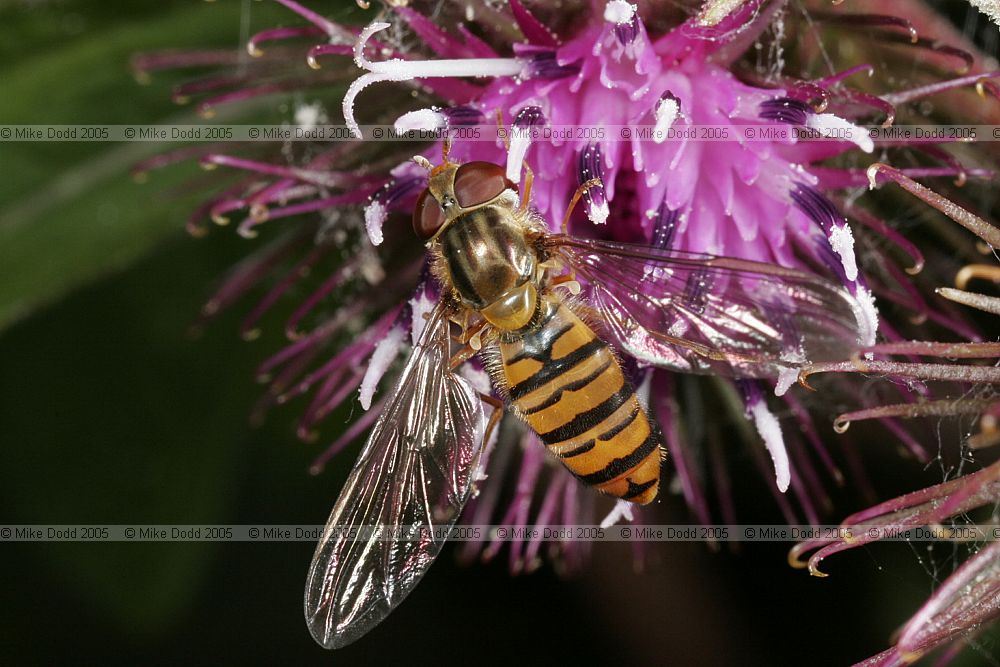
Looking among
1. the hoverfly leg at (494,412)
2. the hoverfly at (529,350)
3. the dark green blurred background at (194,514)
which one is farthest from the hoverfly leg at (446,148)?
the dark green blurred background at (194,514)

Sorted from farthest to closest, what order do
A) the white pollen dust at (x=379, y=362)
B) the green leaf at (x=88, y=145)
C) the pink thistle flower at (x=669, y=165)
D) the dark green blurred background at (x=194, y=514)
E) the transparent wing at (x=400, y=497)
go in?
the dark green blurred background at (x=194, y=514) < the green leaf at (x=88, y=145) < the white pollen dust at (x=379, y=362) < the pink thistle flower at (x=669, y=165) < the transparent wing at (x=400, y=497)

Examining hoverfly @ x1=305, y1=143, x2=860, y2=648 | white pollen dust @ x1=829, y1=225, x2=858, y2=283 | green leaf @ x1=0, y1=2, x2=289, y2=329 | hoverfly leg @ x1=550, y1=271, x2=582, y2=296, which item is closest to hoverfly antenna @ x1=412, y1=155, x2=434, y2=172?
hoverfly @ x1=305, y1=143, x2=860, y2=648

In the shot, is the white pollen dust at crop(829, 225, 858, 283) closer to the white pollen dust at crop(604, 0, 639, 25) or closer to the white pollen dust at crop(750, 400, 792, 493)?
the white pollen dust at crop(750, 400, 792, 493)

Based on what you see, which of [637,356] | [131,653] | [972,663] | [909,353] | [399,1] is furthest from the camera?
[131,653]

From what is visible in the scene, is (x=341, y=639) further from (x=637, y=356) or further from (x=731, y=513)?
(x=731, y=513)

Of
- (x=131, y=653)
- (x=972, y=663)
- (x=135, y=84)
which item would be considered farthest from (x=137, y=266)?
(x=972, y=663)

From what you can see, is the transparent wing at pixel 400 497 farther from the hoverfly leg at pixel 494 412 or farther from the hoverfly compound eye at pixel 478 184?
the hoverfly compound eye at pixel 478 184
